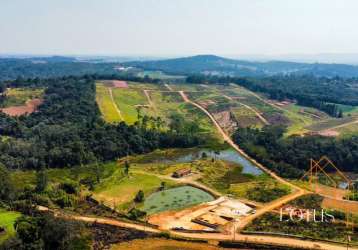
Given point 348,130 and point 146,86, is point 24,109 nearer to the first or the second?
point 146,86

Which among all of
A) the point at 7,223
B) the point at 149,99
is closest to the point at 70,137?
the point at 7,223

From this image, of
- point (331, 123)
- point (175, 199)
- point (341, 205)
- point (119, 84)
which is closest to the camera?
point (341, 205)

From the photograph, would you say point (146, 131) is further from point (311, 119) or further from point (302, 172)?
point (311, 119)

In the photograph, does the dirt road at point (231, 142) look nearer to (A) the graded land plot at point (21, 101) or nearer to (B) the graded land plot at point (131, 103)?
(B) the graded land plot at point (131, 103)

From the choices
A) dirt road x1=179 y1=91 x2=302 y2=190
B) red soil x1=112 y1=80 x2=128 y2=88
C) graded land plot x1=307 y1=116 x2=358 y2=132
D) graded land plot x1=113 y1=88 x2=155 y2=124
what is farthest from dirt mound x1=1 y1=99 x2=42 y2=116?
graded land plot x1=307 y1=116 x2=358 y2=132

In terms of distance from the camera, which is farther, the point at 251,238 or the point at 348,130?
the point at 348,130

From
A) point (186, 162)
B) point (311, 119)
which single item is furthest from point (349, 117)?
point (186, 162)

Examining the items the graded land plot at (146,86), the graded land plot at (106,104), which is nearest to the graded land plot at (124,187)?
the graded land plot at (106,104)
